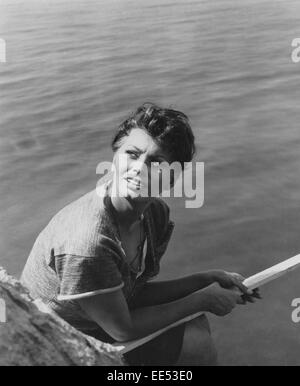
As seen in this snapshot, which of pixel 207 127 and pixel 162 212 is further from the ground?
pixel 162 212

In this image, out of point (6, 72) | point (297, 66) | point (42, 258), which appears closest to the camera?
point (42, 258)

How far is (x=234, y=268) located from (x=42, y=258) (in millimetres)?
2412

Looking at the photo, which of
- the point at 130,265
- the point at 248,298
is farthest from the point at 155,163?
the point at 248,298

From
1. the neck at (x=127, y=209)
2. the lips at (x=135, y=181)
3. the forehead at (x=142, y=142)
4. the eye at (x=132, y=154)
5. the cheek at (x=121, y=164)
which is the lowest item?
the neck at (x=127, y=209)

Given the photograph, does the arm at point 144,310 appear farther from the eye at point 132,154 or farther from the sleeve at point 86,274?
the eye at point 132,154

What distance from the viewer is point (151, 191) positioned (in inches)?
105

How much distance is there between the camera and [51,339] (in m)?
1.72

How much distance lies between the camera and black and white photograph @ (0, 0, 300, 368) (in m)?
2.43

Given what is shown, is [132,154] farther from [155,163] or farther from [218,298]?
[218,298]

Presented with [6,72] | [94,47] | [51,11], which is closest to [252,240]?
[6,72]

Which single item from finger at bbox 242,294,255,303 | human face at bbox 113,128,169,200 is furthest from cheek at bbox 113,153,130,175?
finger at bbox 242,294,255,303

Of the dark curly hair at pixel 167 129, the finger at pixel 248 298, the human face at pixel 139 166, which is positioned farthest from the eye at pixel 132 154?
the finger at pixel 248 298

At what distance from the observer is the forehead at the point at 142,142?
2590 mm

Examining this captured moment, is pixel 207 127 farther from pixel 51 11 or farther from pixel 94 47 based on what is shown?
pixel 51 11
